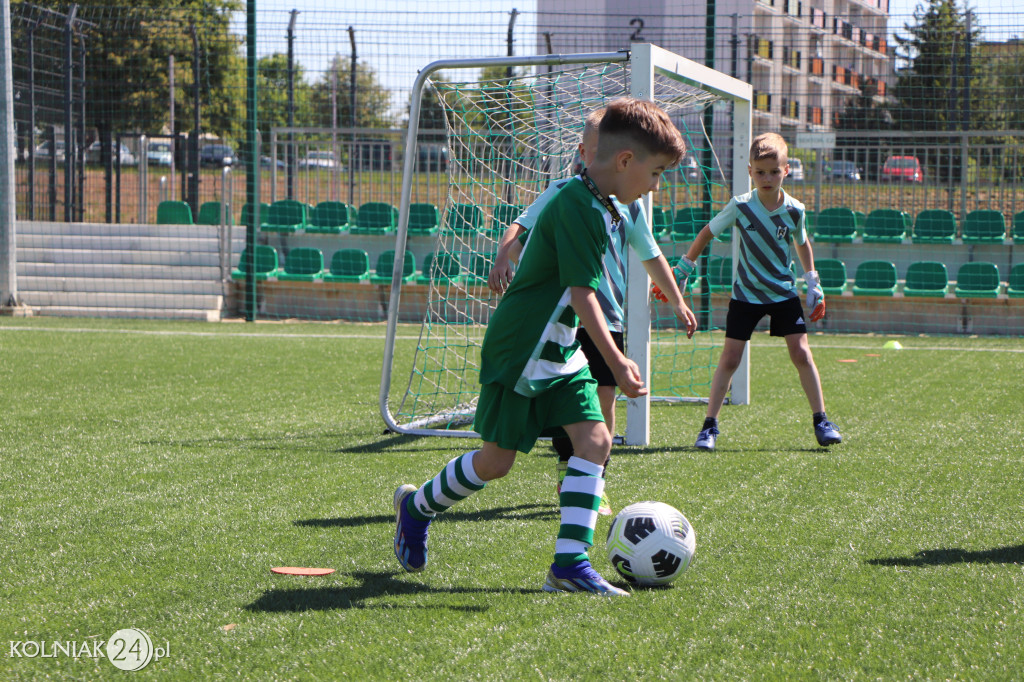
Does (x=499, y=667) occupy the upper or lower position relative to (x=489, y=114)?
lower

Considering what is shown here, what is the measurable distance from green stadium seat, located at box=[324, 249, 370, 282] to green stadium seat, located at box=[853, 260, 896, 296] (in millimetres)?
6290

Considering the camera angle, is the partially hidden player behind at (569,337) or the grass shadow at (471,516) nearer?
the partially hidden player behind at (569,337)

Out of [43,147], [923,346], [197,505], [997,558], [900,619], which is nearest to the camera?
[900,619]

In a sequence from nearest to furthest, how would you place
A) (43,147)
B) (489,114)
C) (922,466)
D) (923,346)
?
1. (922,466)
2. (489,114)
3. (923,346)
4. (43,147)

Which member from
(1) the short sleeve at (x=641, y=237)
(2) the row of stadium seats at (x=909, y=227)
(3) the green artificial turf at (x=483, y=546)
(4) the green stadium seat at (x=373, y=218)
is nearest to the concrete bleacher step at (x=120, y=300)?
(4) the green stadium seat at (x=373, y=218)

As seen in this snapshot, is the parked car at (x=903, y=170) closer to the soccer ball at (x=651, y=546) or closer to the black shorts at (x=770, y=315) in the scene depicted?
the black shorts at (x=770, y=315)

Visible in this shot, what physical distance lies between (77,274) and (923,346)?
10.7 metres

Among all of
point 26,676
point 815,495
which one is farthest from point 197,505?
point 815,495

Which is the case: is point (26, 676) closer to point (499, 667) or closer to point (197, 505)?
point (499, 667)

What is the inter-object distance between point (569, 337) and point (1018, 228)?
37.7 ft

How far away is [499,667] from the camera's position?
2363 millimetres

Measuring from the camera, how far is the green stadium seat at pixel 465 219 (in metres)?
6.71

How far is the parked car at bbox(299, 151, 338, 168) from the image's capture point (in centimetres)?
1393

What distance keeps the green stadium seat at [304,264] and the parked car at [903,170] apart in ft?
24.4
